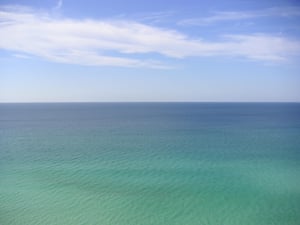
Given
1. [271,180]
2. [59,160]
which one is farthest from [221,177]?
[59,160]

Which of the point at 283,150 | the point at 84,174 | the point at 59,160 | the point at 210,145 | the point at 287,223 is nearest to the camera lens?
the point at 287,223

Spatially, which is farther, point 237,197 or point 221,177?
point 221,177

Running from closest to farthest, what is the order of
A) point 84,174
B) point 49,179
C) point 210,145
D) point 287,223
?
point 287,223, point 49,179, point 84,174, point 210,145

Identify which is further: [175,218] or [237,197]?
[237,197]

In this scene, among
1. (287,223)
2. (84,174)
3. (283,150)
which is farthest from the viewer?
(283,150)

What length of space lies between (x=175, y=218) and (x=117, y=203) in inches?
70.5

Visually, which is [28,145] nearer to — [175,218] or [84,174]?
[84,174]

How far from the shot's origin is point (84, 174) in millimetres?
9828

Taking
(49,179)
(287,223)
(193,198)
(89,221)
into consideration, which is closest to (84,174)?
(49,179)

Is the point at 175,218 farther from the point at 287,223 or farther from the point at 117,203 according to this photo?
the point at 287,223

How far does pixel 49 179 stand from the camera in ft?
30.2

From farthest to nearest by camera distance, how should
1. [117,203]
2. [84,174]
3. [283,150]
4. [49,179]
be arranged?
1. [283,150]
2. [84,174]
3. [49,179]
4. [117,203]

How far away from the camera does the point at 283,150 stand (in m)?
14.3

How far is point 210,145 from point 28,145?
11.1 metres
